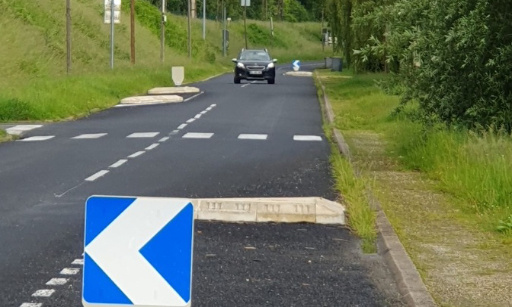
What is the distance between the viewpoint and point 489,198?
1328cm

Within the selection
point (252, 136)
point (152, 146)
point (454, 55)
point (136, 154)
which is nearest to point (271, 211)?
point (454, 55)

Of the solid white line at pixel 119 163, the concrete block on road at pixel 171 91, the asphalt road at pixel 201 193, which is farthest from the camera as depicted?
the concrete block on road at pixel 171 91

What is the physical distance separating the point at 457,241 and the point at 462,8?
7.66 m

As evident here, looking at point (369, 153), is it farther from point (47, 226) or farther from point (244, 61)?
point (244, 61)

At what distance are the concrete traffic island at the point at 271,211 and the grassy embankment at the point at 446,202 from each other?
0.24 meters

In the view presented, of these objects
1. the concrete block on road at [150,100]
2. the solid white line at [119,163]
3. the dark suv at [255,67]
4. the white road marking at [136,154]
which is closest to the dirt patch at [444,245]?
the solid white line at [119,163]

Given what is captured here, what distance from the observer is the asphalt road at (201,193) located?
908 cm

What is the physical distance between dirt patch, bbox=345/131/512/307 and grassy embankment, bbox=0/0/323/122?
17.3 meters

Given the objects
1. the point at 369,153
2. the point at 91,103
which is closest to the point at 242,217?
the point at 369,153

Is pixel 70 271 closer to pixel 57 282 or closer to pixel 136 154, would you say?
pixel 57 282

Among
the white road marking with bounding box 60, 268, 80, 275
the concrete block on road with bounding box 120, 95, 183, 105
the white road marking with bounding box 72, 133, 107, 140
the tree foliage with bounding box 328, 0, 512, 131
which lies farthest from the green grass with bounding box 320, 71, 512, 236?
the concrete block on road with bounding box 120, 95, 183, 105

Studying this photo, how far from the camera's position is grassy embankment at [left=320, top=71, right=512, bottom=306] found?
374 inches

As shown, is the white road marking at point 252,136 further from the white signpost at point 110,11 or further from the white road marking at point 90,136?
the white signpost at point 110,11

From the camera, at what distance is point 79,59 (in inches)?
2496
